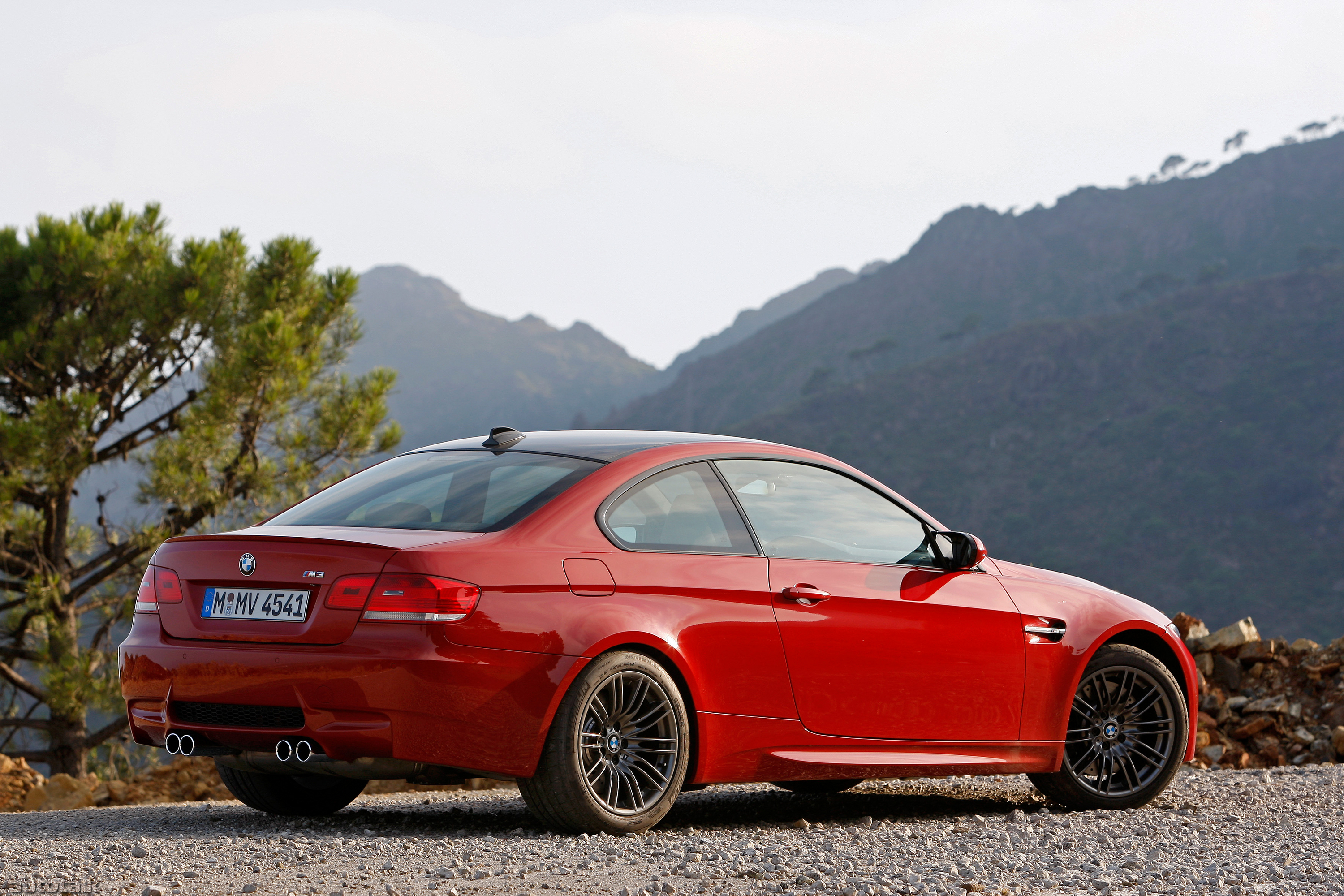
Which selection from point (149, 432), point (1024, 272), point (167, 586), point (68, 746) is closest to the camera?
point (167, 586)

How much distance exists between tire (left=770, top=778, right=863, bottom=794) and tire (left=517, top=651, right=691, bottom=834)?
188 centimetres

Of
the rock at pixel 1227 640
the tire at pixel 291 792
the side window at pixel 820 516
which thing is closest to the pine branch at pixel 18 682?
the tire at pixel 291 792

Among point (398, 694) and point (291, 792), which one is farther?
point (291, 792)

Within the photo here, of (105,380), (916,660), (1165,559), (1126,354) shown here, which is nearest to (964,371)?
(1126,354)

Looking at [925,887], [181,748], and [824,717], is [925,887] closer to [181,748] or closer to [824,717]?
[824,717]

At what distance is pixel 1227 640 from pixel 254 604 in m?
8.55

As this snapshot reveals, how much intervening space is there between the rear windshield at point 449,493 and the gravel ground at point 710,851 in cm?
110

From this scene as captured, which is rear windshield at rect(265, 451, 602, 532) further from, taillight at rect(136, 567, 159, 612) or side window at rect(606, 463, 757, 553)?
taillight at rect(136, 567, 159, 612)

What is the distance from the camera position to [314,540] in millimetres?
4562

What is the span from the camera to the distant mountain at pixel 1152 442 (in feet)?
294

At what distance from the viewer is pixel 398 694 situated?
434cm

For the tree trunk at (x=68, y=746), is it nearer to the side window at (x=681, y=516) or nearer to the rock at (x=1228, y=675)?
the rock at (x=1228, y=675)

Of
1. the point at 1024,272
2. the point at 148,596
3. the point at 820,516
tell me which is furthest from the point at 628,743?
the point at 1024,272

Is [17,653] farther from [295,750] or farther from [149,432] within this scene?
[295,750]
